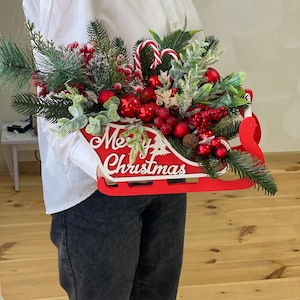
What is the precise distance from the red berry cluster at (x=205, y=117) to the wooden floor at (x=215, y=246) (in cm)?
117

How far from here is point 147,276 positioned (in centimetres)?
109

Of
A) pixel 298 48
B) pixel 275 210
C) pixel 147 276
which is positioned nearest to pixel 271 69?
pixel 298 48

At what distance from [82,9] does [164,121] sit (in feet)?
0.77

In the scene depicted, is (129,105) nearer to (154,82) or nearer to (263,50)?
(154,82)

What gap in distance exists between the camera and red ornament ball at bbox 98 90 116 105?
69 cm

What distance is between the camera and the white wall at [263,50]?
96.7 inches

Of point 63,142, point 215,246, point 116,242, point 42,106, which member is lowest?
point 215,246

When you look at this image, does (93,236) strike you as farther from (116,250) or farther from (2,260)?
(2,260)

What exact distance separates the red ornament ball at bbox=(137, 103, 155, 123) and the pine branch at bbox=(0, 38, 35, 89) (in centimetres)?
16

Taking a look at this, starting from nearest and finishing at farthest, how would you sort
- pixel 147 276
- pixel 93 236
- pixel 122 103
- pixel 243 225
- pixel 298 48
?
pixel 122 103
pixel 93 236
pixel 147 276
pixel 243 225
pixel 298 48

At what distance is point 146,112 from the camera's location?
0.69 metres

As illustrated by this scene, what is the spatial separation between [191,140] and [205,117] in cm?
4

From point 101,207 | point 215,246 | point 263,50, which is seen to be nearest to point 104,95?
point 101,207

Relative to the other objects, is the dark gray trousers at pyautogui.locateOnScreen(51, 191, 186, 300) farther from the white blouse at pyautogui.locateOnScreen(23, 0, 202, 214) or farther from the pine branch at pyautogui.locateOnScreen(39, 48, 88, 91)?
the pine branch at pyautogui.locateOnScreen(39, 48, 88, 91)
